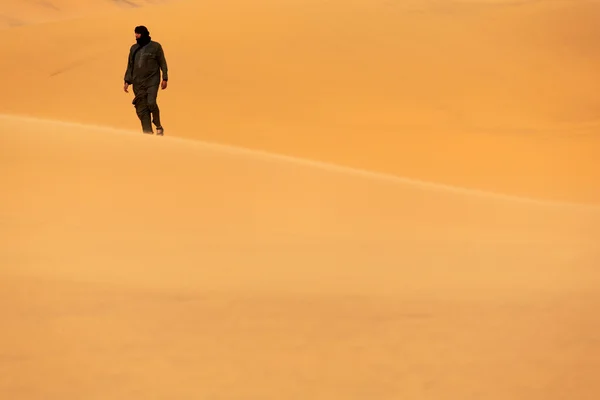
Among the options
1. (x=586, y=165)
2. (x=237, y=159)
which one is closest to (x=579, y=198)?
(x=586, y=165)

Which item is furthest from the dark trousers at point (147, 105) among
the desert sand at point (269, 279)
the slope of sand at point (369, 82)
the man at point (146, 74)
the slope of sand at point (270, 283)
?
the slope of sand at point (369, 82)

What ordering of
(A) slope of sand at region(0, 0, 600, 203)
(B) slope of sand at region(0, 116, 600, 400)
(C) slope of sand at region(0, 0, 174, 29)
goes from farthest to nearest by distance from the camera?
(C) slope of sand at region(0, 0, 174, 29) < (A) slope of sand at region(0, 0, 600, 203) < (B) slope of sand at region(0, 116, 600, 400)

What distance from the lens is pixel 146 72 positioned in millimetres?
10383

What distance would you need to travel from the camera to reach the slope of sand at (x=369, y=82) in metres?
17.6

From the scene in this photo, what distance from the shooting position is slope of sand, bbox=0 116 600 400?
3432 mm

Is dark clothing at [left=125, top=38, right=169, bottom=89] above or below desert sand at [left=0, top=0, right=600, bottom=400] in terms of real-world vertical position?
above

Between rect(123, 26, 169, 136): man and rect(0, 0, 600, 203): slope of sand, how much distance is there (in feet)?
22.4

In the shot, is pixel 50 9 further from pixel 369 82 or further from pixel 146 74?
pixel 146 74

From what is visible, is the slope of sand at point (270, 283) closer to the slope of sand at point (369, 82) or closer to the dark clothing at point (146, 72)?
the dark clothing at point (146, 72)

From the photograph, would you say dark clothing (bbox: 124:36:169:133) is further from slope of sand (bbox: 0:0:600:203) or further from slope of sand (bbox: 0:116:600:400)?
slope of sand (bbox: 0:0:600:203)

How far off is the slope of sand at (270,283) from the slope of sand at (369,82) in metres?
→ 9.07

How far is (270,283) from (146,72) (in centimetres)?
637

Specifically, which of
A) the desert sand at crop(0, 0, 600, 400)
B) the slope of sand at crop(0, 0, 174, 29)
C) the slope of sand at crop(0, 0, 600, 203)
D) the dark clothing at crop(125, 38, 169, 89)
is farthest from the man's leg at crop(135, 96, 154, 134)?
the slope of sand at crop(0, 0, 174, 29)

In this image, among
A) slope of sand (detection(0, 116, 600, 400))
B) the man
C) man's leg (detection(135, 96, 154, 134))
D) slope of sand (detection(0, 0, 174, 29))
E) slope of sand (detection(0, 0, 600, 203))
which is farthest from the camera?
slope of sand (detection(0, 0, 174, 29))
